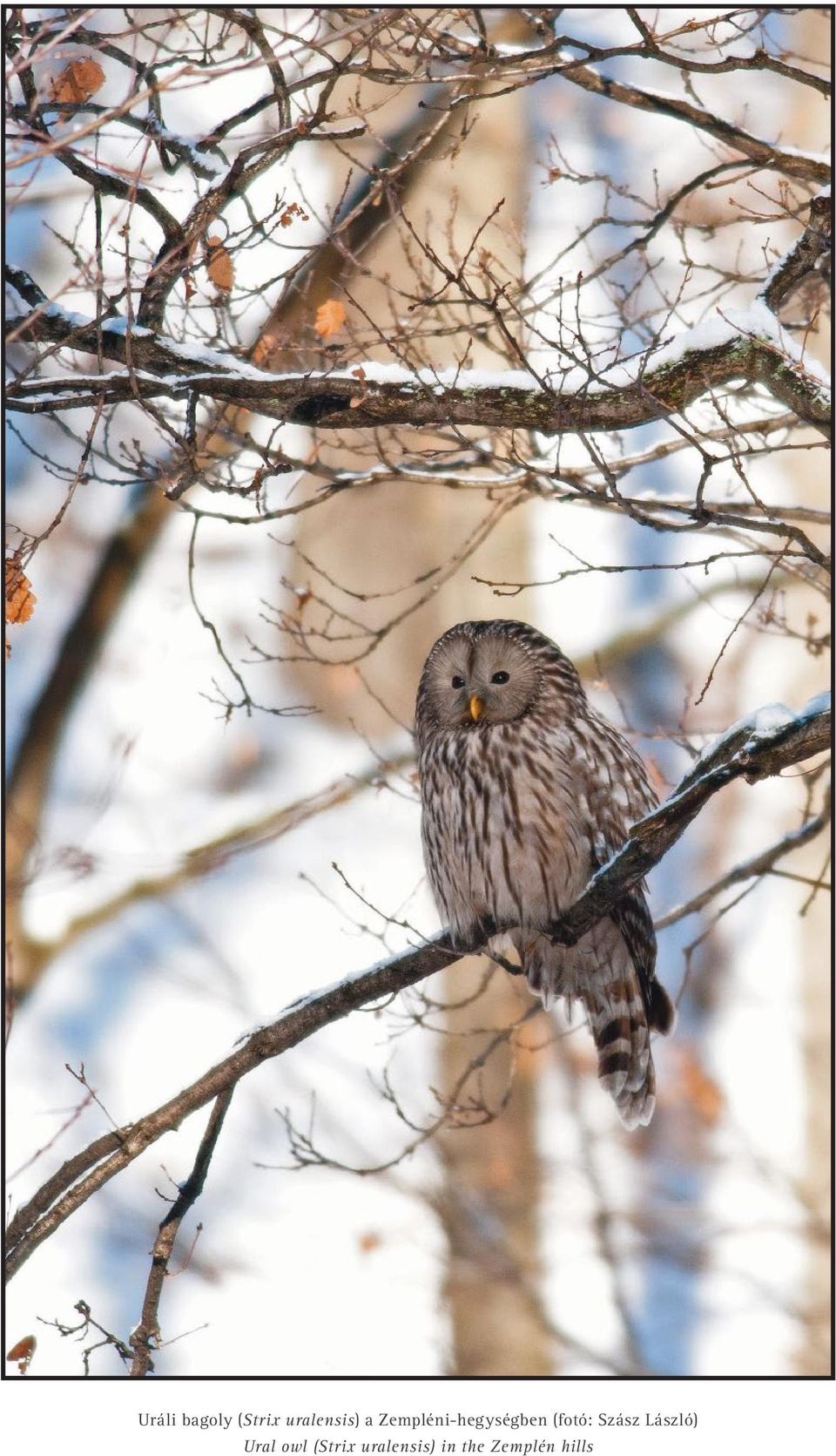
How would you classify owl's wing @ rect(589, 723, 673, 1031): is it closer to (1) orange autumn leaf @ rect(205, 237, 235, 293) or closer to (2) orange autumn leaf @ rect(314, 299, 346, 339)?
(2) orange autumn leaf @ rect(314, 299, 346, 339)

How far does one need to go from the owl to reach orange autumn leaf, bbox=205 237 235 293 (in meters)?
1.66

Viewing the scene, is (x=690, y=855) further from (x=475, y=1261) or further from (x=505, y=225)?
(x=505, y=225)

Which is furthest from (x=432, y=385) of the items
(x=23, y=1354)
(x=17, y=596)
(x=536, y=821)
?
(x=23, y=1354)

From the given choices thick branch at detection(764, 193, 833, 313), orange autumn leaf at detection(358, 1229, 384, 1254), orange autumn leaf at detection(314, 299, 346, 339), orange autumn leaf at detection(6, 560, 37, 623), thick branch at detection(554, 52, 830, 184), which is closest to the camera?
orange autumn leaf at detection(6, 560, 37, 623)

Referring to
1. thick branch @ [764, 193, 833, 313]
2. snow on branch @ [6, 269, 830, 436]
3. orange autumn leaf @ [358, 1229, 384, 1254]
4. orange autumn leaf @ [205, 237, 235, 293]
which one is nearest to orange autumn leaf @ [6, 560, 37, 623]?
snow on branch @ [6, 269, 830, 436]

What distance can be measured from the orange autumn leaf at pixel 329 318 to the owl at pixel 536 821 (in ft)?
4.11

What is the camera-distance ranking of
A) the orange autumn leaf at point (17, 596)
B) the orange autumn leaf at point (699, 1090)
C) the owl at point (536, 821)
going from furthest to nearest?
the orange autumn leaf at point (699, 1090), the owl at point (536, 821), the orange autumn leaf at point (17, 596)

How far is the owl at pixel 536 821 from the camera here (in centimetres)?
531

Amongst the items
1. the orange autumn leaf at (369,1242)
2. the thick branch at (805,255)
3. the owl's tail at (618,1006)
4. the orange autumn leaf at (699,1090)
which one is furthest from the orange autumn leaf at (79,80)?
the orange autumn leaf at (699,1090)

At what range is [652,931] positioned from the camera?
5.48 m

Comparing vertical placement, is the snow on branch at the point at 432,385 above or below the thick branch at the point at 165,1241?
above

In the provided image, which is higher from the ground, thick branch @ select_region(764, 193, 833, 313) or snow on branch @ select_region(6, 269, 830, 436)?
thick branch @ select_region(764, 193, 833, 313)

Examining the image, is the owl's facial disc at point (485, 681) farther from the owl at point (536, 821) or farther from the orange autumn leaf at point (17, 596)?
the orange autumn leaf at point (17, 596)

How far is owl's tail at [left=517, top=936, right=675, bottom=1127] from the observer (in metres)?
5.61
